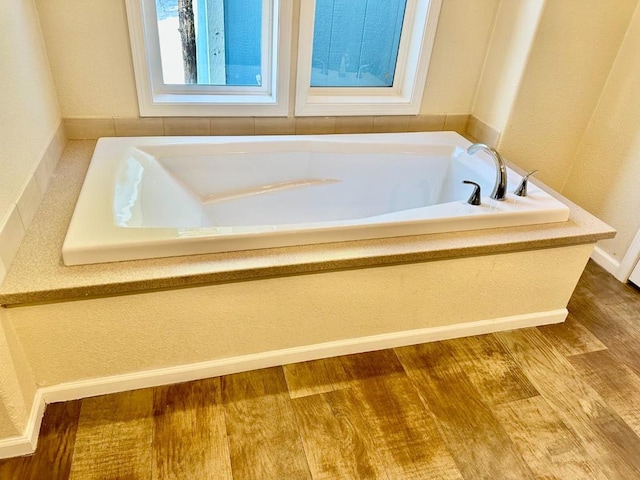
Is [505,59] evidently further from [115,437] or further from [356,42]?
[115,437]

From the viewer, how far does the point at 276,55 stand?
6.41 ft

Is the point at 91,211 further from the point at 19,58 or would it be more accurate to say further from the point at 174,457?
the point at 174,457

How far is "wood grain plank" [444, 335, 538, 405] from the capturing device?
1.61 meters

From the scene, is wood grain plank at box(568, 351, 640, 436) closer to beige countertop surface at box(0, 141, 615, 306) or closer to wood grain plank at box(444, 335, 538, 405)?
wood grain plank at box(444, 335, 538, 405)

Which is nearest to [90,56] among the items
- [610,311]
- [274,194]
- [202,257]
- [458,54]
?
[274,194]

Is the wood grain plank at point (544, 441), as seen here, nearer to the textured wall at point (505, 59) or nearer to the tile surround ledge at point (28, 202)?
the textured wall at point (505, 59)

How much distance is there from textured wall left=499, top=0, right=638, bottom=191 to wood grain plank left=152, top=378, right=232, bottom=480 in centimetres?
176

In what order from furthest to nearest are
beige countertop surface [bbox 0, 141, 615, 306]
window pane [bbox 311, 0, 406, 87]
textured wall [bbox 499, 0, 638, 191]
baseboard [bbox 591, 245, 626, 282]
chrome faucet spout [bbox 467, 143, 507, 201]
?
baseboard [bbox 591, 245, 626, 282], window pane [bbox 311, 0, 406, 87], textured wall [bbox 499, 0, 638, 191], chrome faucet spout [bbox 467, 143, 507, 201], beige countertop surface [bbox 0, 141, 615, 306]

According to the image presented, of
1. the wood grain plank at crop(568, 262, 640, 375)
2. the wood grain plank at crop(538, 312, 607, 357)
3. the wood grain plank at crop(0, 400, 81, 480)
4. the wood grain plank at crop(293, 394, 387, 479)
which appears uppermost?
the wood grain plank at crop(568, 262, 640, 375)

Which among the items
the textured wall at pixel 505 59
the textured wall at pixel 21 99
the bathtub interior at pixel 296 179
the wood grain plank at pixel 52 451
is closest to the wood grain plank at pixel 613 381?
the bathtub interior at pixel 296 179

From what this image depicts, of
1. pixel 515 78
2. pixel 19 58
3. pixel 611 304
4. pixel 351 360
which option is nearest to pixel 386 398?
pixel 351 360

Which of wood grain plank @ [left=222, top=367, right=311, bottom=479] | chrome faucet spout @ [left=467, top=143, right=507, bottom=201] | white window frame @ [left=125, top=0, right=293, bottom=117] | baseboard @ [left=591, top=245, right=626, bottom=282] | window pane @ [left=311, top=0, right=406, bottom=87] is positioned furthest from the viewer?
baseboard @ [left=591, top=245, right=626, bottom=282]

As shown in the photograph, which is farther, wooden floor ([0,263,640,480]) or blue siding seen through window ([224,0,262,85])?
blue siding seen through window ([224,0,262,85])

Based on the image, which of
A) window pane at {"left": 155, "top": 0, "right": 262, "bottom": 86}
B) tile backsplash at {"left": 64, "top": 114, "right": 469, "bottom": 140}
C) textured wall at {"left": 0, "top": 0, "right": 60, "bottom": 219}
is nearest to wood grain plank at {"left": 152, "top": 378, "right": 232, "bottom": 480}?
textured wall at {"left": 0, "top": 0, "right": 60, "bottom": 219}
